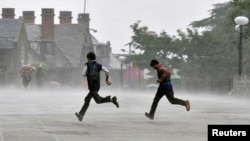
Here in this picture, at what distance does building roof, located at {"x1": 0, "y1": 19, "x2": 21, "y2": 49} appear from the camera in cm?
9420

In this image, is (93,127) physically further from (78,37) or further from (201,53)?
(78,37)

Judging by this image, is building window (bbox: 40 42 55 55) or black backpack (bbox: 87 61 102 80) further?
building window (bbox: 40 42 55 55)

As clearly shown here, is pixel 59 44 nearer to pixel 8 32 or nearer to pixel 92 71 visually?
pixel 8 32

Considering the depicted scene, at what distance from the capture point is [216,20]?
96000 millimetres

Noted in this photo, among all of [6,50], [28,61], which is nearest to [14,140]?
[6,50]

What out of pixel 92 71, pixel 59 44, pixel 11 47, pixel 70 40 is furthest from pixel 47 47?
pixel 92 71

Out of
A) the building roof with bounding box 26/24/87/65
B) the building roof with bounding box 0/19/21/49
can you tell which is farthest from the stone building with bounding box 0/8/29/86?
the building roof with bounding box 26/24/87/65

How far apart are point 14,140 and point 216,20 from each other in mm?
84866

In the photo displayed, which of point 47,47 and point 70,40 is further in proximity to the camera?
point 70,40

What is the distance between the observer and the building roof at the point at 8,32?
94200 mm

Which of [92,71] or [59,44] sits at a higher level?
[59,44]

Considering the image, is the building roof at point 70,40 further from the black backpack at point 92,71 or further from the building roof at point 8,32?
the black backpack at point 92,71

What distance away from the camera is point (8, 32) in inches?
3750

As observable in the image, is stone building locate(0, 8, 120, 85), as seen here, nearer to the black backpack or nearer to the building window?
the building window
